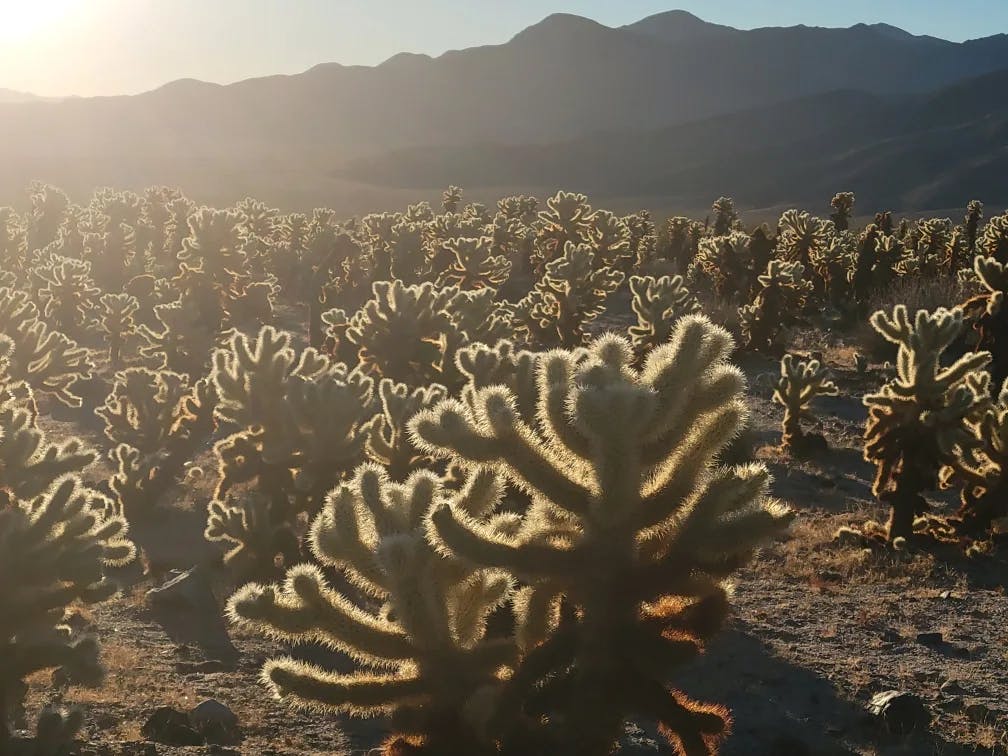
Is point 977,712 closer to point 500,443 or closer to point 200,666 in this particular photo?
point 500,443

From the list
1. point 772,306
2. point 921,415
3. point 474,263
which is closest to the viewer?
point 921,415

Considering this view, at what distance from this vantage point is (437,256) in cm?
3025

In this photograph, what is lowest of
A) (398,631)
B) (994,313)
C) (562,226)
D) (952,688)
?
(952,688)

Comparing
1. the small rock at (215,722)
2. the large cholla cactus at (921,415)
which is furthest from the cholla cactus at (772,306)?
the small rock at (215,722)

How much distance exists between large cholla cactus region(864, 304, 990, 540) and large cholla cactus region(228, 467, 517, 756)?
656 cm

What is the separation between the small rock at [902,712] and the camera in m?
6.06

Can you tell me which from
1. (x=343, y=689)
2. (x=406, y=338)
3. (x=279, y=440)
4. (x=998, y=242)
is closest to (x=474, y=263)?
(x=406, y=338)

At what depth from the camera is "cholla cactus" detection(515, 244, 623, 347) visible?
20312 millimetres

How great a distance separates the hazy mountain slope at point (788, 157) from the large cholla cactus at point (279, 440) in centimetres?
9334

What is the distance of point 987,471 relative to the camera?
9.33 metres

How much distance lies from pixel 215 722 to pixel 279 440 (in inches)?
152

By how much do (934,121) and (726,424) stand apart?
5754 inches

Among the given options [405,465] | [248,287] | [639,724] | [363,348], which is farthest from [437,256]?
[639,724]

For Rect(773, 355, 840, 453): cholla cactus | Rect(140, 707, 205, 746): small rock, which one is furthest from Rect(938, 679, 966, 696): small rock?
Rect(773, 355, 840, 453): cholla cactus
